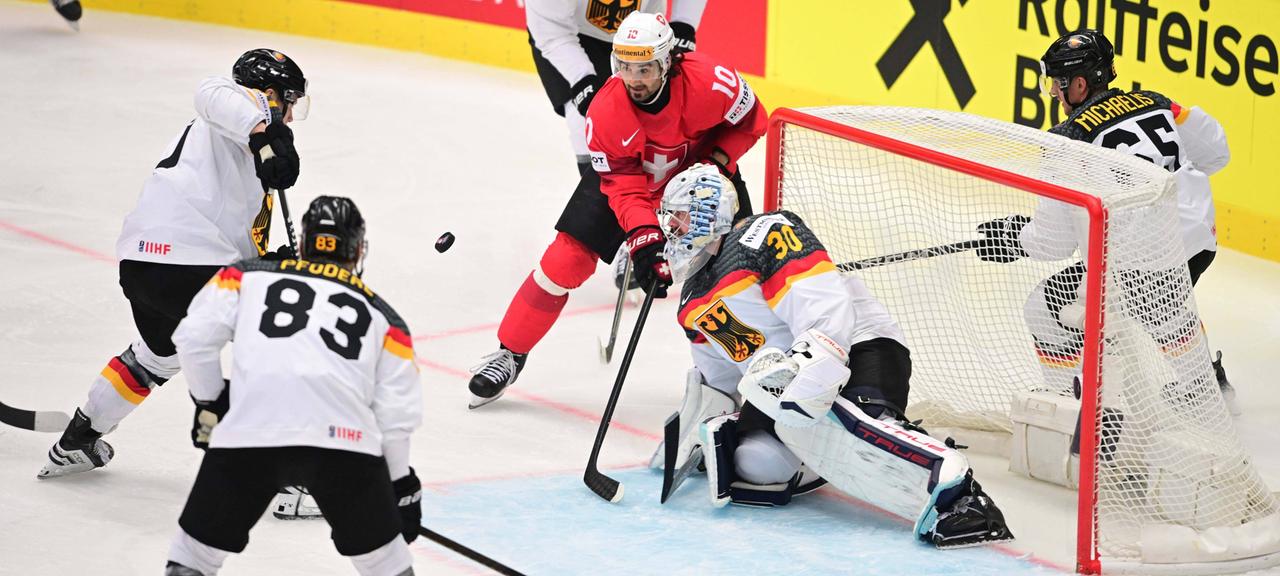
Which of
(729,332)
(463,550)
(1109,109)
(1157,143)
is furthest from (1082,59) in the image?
(463,550)

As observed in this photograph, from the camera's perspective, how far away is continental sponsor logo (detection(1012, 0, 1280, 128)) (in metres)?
6.18

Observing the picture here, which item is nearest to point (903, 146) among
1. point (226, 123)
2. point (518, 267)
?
point (226, 123)

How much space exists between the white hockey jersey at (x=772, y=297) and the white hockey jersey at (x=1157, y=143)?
56 cm

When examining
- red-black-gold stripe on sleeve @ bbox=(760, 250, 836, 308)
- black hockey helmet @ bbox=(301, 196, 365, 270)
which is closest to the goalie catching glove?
red-black-gold stripe on sleeve @ bbox=(760, 250, 836, 308)

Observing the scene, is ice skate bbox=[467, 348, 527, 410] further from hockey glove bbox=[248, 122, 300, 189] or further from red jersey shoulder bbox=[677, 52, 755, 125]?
hockey glove bbox=[248, 122, 300, 189]

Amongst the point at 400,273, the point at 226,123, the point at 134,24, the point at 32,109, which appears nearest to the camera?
the point at 226,123

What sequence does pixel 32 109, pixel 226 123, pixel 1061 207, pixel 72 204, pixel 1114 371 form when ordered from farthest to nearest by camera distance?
pixel 32 109 < pixel 72 204 < pixel 1061 207 < pixel 226 123 < pixel 1114 371

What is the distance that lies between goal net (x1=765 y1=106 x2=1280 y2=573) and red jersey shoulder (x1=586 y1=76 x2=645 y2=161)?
397 mm

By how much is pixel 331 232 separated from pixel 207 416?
1.39 feet

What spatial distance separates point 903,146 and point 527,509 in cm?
133

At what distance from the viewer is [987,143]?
425cm

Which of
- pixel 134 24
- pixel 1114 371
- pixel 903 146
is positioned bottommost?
pixel 134 24

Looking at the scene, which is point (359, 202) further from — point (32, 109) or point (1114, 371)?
point (1114, 371)

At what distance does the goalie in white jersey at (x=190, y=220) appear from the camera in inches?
161
